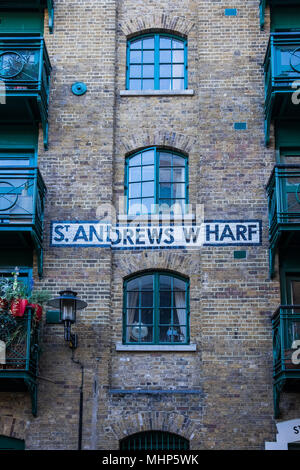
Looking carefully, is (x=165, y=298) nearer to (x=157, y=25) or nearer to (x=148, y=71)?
(x=148, y=71)

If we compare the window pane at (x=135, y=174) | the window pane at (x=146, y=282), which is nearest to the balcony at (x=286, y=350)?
the window pane at (x=146, y=282)

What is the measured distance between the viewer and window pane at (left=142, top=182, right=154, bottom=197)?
18.8 m

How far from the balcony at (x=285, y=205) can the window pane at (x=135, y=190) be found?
3069 millimetres

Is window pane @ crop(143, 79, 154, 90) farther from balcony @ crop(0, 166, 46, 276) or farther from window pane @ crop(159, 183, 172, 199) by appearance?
balcony @ crop(0, 166, 46, 276)

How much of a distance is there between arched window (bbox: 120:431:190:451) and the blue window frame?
7.90 meters

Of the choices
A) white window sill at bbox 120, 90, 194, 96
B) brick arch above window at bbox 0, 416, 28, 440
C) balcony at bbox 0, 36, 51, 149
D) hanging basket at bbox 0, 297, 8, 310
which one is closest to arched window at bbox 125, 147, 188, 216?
white window sill at bbox 120, 90, 194, 96

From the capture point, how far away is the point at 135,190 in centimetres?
1886

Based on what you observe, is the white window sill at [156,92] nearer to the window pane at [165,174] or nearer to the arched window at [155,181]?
the arched window at [155,181]

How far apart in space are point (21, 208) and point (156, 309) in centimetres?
355

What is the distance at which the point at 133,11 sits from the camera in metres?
20.1

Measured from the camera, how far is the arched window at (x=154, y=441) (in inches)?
658

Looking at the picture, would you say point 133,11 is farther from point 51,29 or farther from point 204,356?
point 204,356
